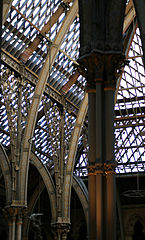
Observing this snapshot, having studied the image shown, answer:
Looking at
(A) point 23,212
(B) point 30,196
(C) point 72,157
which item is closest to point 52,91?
(C) point 72,157

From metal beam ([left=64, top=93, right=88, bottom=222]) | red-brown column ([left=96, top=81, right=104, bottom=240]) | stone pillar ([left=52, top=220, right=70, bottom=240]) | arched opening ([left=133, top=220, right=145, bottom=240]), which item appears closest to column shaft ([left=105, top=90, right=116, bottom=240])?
red-brown column ([left=96, top=81, right=104, bottom=240])

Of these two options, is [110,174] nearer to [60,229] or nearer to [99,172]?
[99,172]

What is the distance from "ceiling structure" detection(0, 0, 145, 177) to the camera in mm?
22891

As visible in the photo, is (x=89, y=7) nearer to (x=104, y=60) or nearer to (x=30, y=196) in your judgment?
(x=104, y=60)

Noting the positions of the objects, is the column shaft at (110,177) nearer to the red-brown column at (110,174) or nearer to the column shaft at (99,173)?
the red-brown column at (110,174)

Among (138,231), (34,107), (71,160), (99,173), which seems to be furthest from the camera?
(138,231)

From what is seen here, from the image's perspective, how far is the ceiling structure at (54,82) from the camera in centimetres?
2289

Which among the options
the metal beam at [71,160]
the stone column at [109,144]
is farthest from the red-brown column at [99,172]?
the metal beam at [71,160]

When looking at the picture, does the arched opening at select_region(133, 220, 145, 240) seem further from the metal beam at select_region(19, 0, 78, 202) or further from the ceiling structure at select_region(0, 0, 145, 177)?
the metal beam at select_region(19, 0, 78, 202)

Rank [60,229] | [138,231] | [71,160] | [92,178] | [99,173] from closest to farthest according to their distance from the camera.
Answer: [99,173] → [92,178] → [60,229] → [71,160] → [138,231]

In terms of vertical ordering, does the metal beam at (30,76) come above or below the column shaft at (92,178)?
above

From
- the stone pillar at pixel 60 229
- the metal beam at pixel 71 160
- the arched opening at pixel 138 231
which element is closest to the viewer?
the stone pillar at pixel 60 229

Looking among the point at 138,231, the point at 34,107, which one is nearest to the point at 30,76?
the point at 34,107

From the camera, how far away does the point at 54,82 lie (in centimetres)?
2722
